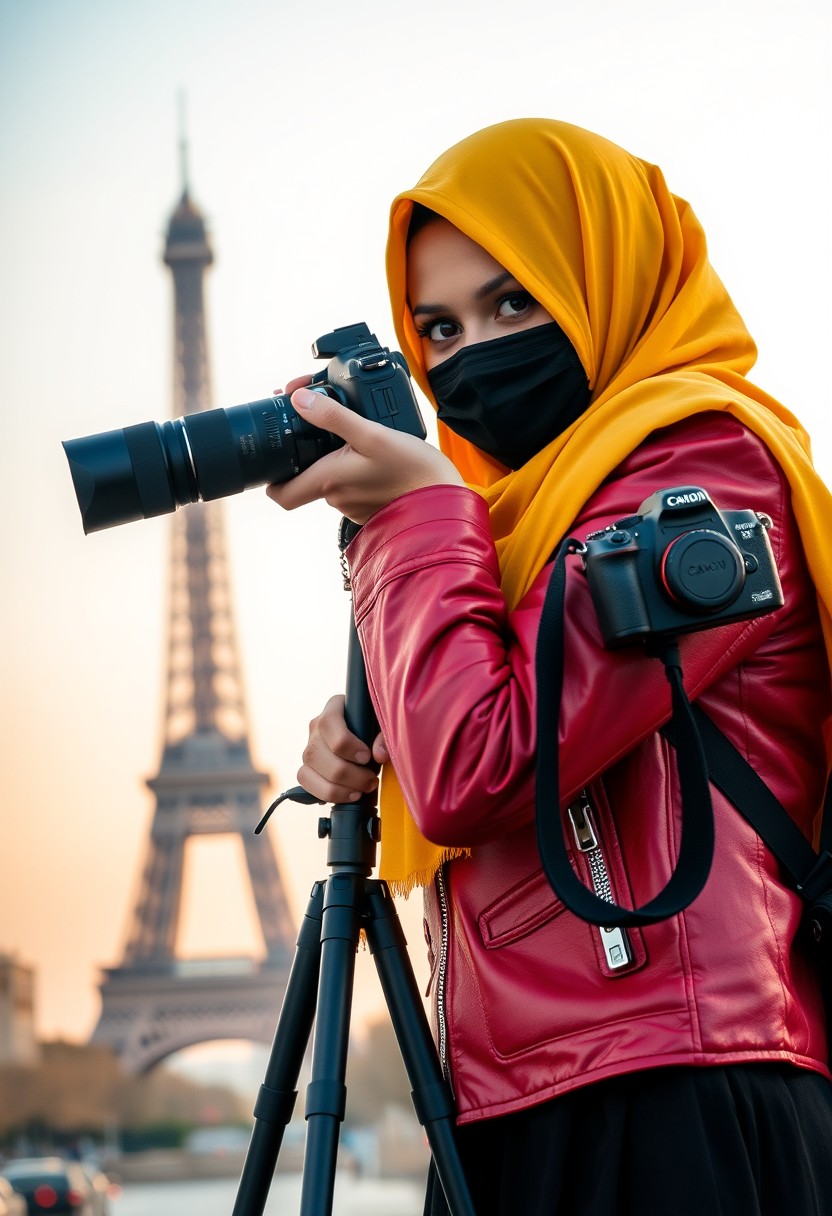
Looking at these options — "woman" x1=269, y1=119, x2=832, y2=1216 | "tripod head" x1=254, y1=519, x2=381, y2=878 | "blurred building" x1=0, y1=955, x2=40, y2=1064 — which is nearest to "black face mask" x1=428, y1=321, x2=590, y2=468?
"woman" x1=269, y1=119, x2=832, y2=1216

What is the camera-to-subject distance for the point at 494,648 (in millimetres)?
1215

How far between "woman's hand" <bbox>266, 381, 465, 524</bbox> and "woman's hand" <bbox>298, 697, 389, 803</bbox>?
0.74ft

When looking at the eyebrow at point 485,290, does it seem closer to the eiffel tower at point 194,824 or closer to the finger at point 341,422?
the finger at point 341,422

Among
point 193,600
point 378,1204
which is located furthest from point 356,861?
point 193,600

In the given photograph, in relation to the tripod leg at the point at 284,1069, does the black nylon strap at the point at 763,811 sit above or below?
above

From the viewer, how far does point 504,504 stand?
148 centimetres

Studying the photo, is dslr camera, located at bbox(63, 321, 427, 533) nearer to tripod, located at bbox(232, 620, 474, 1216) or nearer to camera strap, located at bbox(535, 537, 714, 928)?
tripod, located at bbox(232, 620, 474, 1216)

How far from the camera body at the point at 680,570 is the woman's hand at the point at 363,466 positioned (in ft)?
0.71

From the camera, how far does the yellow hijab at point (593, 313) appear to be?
1.32 m

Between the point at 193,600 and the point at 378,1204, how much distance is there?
10.1 m

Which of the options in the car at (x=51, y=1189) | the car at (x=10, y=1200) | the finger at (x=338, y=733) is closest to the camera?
the finger at (x=338, y=733)

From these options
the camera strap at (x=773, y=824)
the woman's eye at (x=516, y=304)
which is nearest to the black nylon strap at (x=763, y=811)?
the camera strap at (x=773, y=824)

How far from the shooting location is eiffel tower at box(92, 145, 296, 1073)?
23.4 m

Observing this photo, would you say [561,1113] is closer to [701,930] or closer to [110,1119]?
[701,930]
